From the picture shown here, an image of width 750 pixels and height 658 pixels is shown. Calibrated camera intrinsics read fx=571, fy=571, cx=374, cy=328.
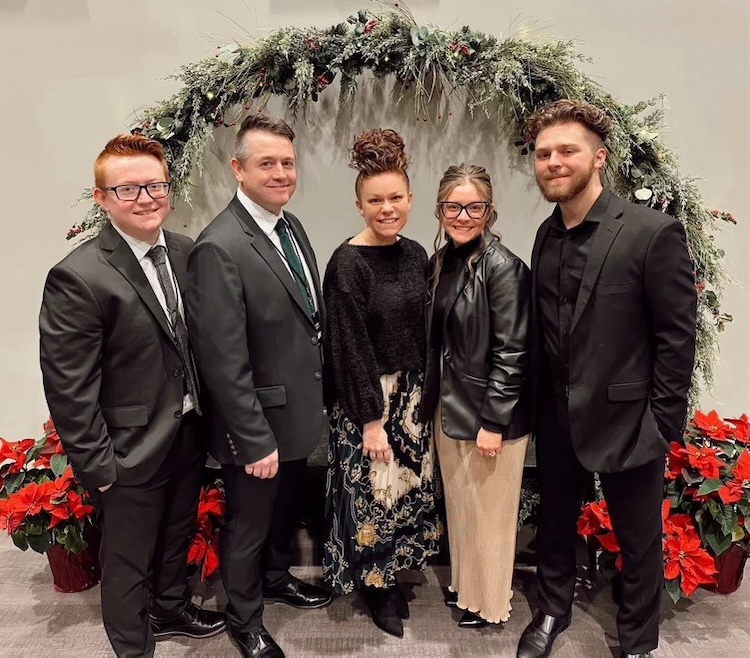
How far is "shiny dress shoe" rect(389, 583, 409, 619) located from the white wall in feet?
5.11

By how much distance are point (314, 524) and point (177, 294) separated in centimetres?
133

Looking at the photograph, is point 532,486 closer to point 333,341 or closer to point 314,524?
point 314,524

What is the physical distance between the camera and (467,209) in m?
1.90

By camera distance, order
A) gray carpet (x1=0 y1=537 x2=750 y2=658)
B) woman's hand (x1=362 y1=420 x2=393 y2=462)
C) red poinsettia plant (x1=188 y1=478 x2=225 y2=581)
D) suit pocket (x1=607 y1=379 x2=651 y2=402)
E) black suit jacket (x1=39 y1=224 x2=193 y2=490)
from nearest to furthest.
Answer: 1. black suit jacket (x1=39 y1=224 x2=193 y2=490)
2. suit pocket (x1=607 y1=379 x2=651 y2=402)
3. woman's hand (x1=362 y1=420 x2=393 y2=462)
4. gray carpet (x1=0 y1=537 x2=750 y2=658)
5. red poinsettia plant (x1=188 y1=478 x2=225 y2=581)

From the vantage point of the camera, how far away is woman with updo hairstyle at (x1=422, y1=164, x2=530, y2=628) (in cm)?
193

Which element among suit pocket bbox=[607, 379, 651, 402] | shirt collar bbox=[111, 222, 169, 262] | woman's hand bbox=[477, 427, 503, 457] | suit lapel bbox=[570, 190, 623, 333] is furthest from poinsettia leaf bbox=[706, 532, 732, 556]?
shirt collar bbox=[111, 222, 169, 262]

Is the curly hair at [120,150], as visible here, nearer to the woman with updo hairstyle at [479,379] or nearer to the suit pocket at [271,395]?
the suit pocket at [271,395]

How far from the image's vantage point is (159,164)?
179 cm

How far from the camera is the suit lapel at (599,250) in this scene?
1.74 meters

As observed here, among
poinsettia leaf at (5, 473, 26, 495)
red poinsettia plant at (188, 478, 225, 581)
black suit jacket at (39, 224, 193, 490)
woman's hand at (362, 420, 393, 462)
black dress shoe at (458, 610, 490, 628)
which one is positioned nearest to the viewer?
black suit jacket at (39, 224, 193, 490)

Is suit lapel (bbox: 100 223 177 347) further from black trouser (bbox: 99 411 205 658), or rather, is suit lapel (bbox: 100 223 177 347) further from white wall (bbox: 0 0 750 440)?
white wall (bbox: 0 0 750 440)

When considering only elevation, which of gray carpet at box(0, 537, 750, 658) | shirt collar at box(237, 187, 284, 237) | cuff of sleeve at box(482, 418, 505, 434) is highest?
shirt collar at box(237, 187, 284, 237)

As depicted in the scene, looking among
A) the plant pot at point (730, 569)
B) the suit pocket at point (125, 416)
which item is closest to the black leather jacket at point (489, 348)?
the suit pocket at point (125, 416)

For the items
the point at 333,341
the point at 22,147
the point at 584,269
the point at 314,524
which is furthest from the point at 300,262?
the point at 22,147
